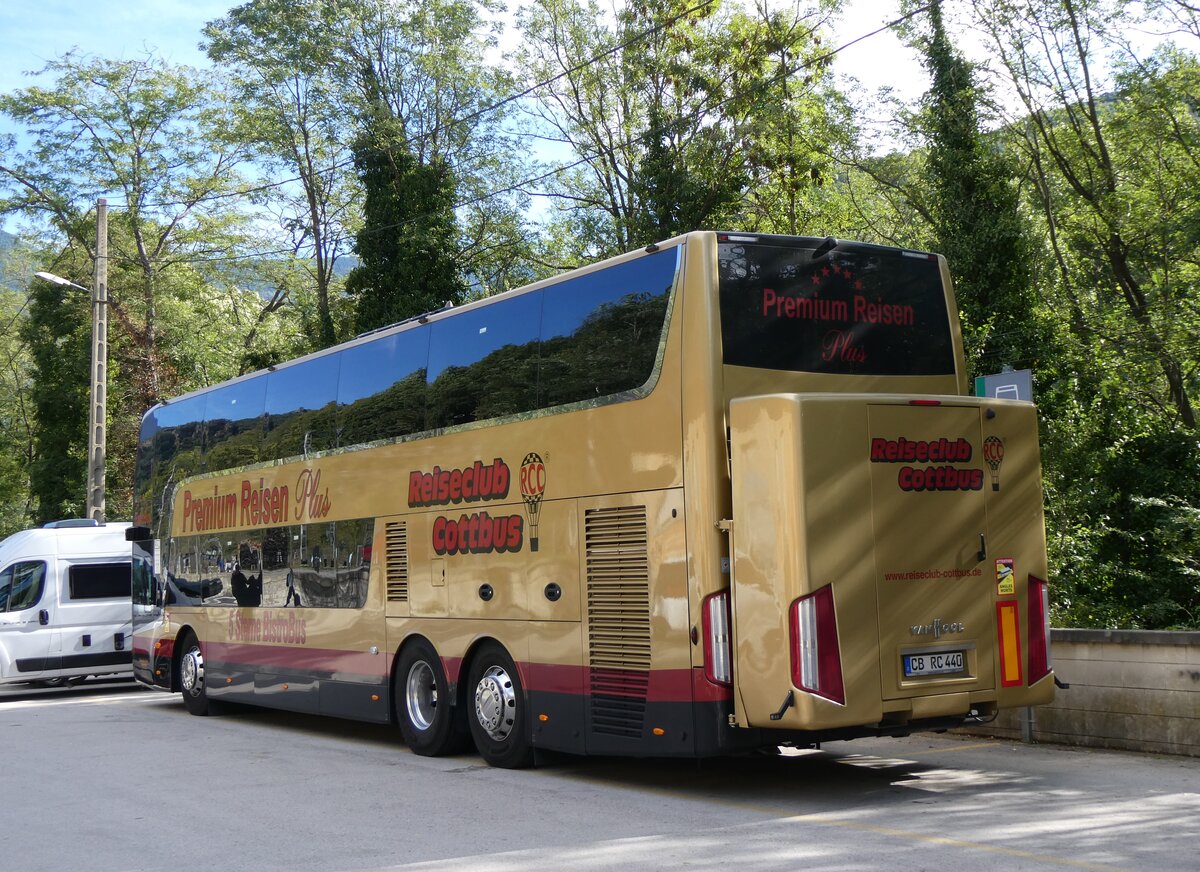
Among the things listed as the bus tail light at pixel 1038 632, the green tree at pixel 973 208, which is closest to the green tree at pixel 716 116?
the green tree at pixel 973 208

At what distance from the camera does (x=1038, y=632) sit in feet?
31.6

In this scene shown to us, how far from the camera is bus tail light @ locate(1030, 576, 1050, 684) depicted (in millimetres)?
9562

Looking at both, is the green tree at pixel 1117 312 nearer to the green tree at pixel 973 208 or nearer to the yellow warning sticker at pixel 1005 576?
the green tree at pixel 973 208

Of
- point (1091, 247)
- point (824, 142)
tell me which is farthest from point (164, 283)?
point (1091, 247)

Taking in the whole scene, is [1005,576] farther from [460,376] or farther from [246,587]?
[246,587]

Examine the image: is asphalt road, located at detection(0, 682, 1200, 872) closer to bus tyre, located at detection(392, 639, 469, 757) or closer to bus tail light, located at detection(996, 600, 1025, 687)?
bus tyre, located at detection(392, 639, 469, 757)

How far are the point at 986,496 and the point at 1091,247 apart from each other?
72.2 feet

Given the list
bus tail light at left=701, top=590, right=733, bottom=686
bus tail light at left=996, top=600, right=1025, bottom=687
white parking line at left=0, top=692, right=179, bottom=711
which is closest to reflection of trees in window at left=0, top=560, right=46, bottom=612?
white parking line at left=0, top=692, right=179, bottom=711

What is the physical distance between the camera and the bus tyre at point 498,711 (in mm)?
11023

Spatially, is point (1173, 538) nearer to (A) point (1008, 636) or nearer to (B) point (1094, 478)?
(B) point (1094, 478)

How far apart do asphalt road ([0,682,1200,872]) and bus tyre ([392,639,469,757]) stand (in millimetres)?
185

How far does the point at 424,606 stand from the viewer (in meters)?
12.4

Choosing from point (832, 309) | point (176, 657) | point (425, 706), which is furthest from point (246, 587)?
point (832, 309)

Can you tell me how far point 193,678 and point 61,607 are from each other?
4876 millimetres
